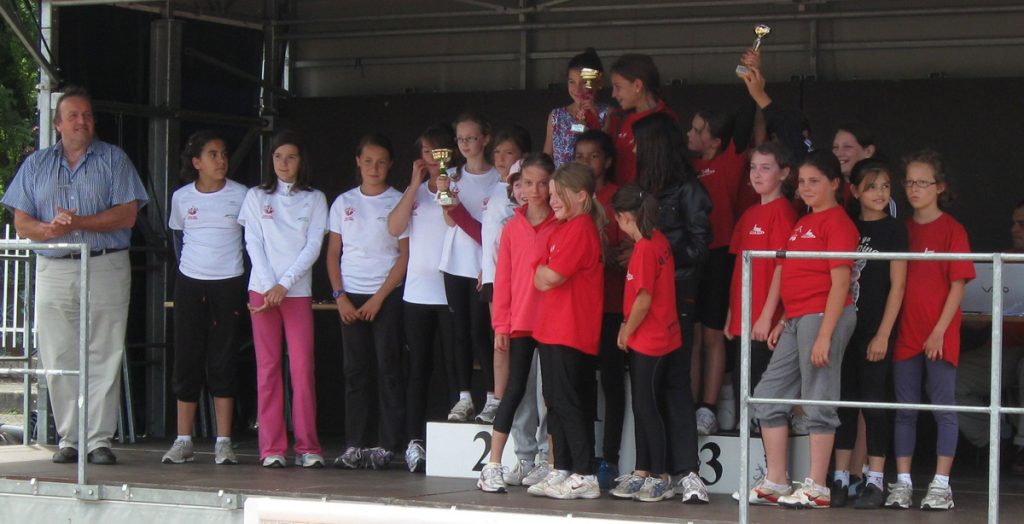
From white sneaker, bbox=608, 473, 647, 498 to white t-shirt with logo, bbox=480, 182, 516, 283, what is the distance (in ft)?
3.59

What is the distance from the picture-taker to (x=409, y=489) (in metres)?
5.31

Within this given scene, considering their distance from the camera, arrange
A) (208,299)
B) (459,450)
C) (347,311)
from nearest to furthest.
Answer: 1. (459,450)
2. (347,311)
3. (208,299)

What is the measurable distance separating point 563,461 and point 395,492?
681 millimetres

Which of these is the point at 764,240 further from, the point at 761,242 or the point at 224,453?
the point at 224,453

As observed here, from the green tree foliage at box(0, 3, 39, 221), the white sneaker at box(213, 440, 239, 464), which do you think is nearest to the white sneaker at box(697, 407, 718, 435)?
the white sneaker at box(213, 440, 239, 464)

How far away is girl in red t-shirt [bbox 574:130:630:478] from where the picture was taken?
5.49m

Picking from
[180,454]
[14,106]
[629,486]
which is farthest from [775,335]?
[14,106]

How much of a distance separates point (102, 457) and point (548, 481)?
2231 millimetres

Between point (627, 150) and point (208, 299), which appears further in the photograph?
point (208, 299)

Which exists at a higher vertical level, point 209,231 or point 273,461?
point 209,231

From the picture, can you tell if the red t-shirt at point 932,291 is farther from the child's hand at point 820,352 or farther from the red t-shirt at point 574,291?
the red t-shirt at point 574,291

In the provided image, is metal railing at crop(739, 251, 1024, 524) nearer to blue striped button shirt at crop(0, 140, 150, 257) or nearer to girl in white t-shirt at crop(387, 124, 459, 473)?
girl in white t-shirt at crop(387, 124, 459, 473)

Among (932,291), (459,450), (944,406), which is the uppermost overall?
(932,291)

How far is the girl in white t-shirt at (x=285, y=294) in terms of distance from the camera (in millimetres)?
6133
